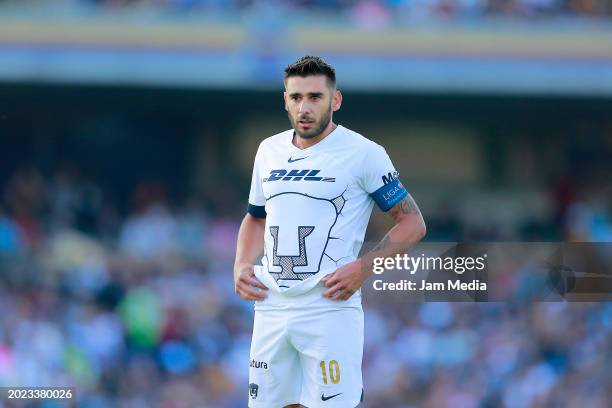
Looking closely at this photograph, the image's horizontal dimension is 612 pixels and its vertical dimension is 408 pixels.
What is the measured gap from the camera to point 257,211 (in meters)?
4.52

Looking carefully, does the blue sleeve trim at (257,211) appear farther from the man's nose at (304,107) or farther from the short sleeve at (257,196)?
the man's nose at (304,107)

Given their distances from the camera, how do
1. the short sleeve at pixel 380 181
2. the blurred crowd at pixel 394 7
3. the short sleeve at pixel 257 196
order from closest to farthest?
the short sleeve at pixel 380 181
the short sleeve at pixel 257 196
the blurred crowd at pixel 394 7

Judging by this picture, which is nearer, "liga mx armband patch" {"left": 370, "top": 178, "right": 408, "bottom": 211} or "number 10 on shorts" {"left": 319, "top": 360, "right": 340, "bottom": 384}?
"number 10 on shorts" {"left": 319, "top": 360, "right": 340, "bottom": 384}

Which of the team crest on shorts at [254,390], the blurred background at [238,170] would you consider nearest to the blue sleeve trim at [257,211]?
the team crest on shorts at [254,390]

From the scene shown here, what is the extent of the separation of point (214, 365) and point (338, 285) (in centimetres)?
585

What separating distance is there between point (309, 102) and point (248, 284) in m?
0.77

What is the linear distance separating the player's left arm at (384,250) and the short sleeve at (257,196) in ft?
1.71

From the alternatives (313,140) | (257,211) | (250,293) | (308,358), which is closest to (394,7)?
(257,211)

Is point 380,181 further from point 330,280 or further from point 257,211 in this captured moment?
point 257,211

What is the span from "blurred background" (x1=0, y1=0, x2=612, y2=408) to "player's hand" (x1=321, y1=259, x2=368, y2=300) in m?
5.39

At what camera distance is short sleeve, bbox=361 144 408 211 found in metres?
4.22

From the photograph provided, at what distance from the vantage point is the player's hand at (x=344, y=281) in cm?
411

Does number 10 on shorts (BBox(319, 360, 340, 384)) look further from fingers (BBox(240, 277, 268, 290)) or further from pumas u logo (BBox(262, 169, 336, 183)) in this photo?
pumas u logo (BBox(262, 169, 336, 183))

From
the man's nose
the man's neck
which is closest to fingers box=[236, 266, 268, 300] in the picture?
the man's neck
